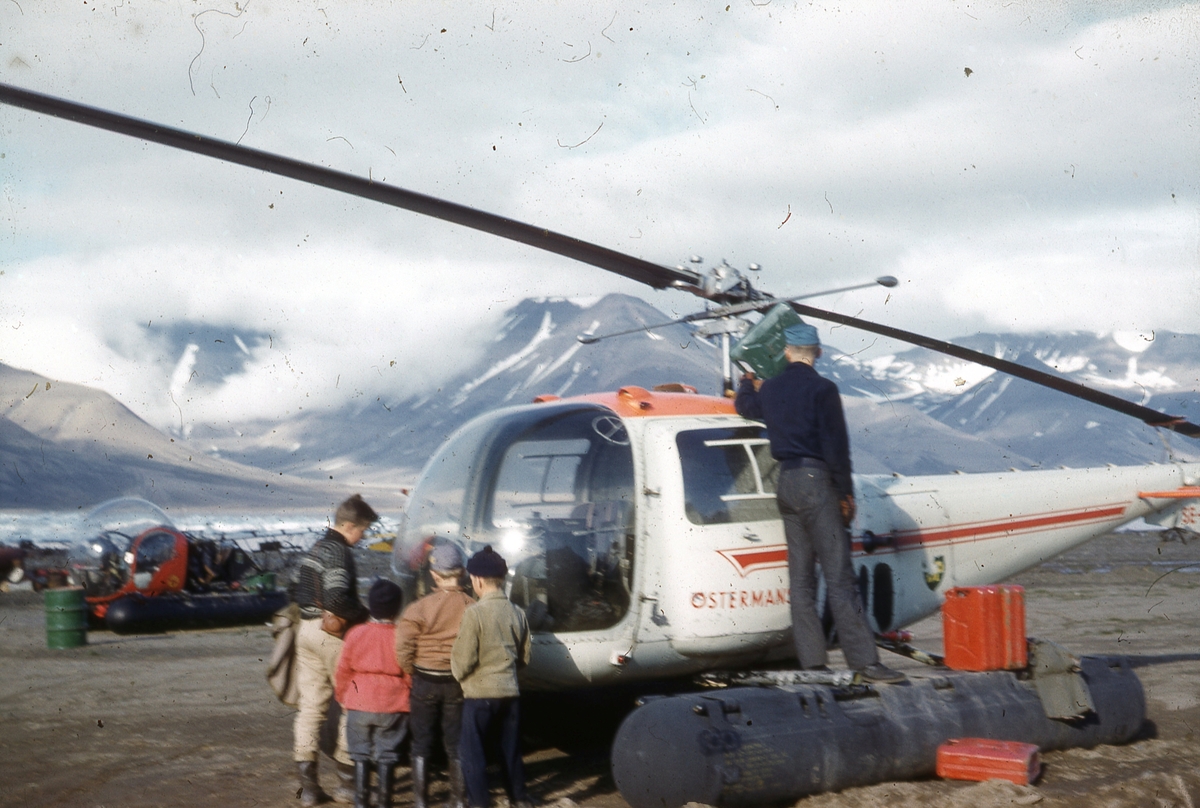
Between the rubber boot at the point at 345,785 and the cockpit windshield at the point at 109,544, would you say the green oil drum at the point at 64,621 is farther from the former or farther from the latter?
the rubber boot at the point at 345,785

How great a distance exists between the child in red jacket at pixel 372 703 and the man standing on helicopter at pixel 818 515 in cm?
217

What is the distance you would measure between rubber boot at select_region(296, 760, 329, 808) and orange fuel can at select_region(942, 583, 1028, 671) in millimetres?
3761

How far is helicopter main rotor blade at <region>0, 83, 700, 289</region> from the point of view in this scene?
395 cm

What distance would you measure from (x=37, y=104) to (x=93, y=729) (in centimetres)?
590

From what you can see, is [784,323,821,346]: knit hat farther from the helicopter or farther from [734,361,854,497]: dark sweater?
the helicopter

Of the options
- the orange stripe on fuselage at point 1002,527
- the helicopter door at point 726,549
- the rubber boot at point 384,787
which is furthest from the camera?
the orange stripe on fuselage at point 1002,527

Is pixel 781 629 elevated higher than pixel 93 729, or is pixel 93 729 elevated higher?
pixel 781 629

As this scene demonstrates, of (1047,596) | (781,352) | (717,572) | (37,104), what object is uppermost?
(37,104)

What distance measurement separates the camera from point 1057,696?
649 cm

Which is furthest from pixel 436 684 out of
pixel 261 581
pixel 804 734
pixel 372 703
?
pixel 261 581

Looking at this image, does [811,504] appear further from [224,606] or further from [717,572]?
[224,606]

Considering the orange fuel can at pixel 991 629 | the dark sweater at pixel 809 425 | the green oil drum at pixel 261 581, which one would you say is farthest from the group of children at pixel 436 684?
the green oil drum at pixel 261 581

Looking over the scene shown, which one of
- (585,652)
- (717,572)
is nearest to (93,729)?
(585,652)

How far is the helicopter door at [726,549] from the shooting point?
19.4ft
